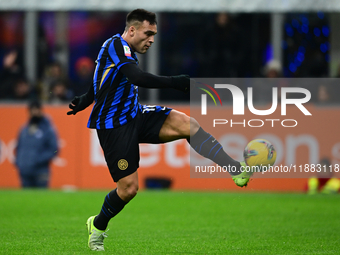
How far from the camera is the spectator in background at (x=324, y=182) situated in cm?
1059

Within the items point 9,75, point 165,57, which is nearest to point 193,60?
point 165,57

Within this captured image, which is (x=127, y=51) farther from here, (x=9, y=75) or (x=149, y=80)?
(x=9, y=75)

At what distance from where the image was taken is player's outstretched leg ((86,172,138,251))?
524 cm

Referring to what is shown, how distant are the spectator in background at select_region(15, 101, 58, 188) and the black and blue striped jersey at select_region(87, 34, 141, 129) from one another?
6012mm

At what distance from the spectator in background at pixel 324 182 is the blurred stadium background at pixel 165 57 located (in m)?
0.19

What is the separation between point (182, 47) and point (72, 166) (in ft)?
12.8

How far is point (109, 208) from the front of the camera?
5363 millimetres

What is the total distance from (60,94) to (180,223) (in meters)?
5.55

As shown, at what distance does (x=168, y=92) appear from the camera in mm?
12672

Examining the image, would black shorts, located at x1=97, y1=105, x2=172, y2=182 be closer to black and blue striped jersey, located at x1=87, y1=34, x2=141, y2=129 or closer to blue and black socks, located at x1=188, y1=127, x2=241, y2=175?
black and blue striped jersey, located at x1=87, y1=34, x2=141, y2=129
